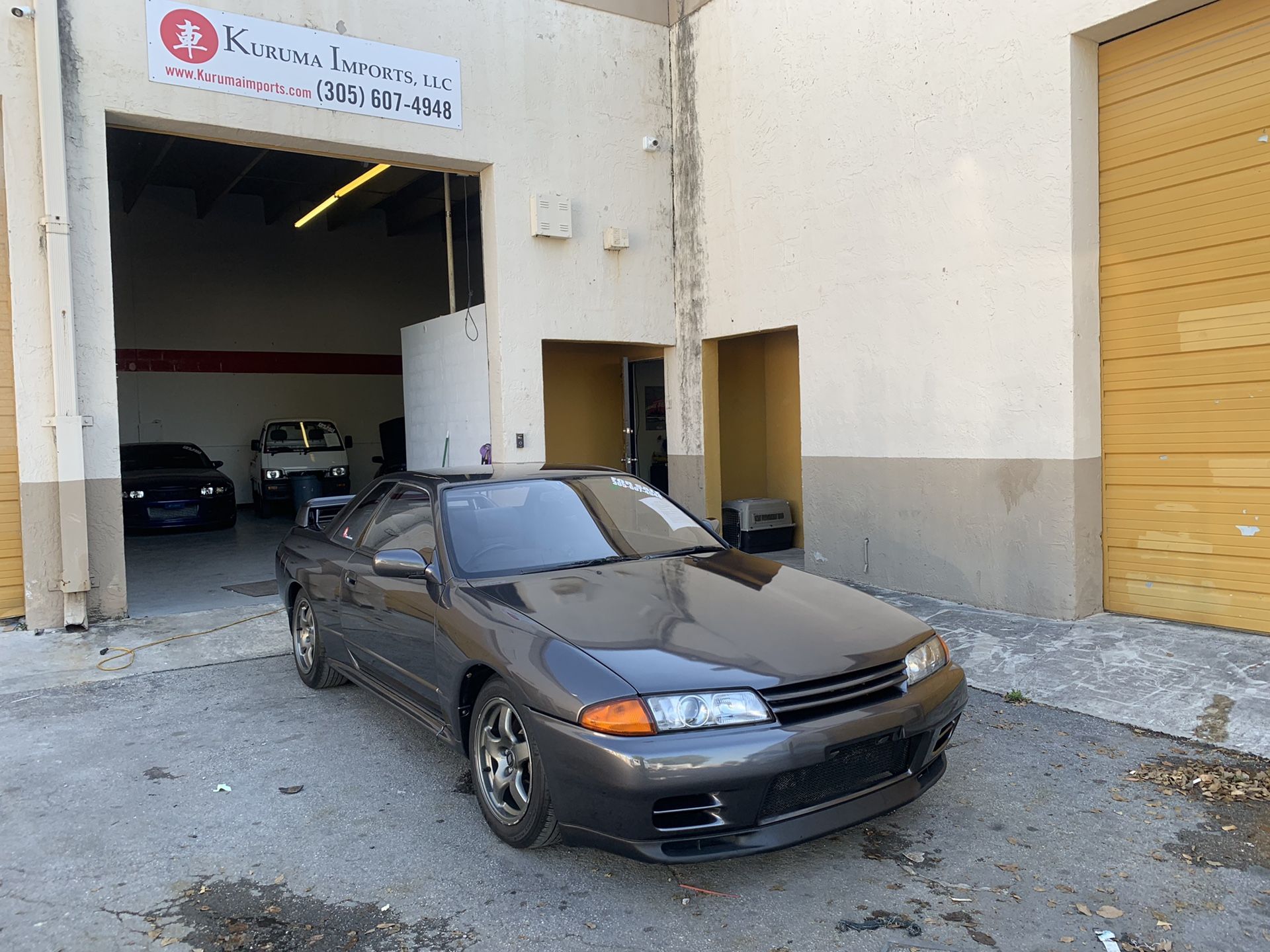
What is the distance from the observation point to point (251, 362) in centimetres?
2003

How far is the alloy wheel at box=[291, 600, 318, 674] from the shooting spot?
570cm

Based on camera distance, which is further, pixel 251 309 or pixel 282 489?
pixel 251 309

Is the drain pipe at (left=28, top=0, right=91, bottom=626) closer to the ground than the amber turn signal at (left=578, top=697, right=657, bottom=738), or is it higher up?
higher up

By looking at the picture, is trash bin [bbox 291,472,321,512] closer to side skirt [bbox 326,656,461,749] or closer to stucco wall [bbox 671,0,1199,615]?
stucco wall [bbox 671,0,1199,615]

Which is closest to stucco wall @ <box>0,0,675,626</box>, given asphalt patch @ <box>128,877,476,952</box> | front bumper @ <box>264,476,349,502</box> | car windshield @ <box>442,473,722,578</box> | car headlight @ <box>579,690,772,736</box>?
car windshield @ <box>442,473,722,578</box>

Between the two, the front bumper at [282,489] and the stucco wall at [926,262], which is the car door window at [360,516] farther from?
the front bumper at [282,489]

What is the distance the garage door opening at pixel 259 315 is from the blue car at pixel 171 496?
0.03 m

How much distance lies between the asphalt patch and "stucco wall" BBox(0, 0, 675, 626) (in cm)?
510

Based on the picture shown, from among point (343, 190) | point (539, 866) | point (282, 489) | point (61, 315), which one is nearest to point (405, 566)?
point (539, 866)

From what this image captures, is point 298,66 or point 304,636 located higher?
point 298,66

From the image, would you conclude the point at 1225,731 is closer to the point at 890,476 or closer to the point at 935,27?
the point at 890,476

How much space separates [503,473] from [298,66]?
18.4 ft

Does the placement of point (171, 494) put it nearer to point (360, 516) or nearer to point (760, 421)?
point (760, 421)

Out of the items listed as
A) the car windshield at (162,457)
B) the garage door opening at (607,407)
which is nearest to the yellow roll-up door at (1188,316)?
the garage door opening at (607,407)
